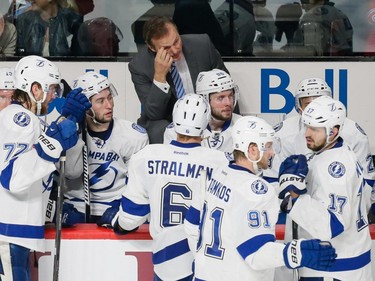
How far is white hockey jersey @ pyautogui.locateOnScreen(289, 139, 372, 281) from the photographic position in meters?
6.20

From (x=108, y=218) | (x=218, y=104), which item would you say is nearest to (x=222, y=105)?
(x=218, y=104)

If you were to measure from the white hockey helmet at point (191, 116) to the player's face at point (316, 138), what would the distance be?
48cm

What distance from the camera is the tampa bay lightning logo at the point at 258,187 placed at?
593 cm

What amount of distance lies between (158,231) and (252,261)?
2.39 ft

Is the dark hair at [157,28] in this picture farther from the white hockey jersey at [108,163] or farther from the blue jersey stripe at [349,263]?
the blue jersey stripe at [349,263]

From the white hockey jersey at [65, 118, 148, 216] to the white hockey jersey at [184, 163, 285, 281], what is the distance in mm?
1172

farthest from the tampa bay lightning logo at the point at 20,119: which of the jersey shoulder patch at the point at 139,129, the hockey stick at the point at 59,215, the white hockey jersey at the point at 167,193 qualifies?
the jersey shoulder patch at the point at 139,129

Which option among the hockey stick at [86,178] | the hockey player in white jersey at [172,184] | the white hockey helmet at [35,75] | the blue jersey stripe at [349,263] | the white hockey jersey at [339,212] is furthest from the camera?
the hockey stick at [86,178]

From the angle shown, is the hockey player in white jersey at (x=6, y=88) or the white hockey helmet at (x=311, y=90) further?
the white hockey helmet at (x=311, y=90)

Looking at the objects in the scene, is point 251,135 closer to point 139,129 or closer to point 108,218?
point 108,218

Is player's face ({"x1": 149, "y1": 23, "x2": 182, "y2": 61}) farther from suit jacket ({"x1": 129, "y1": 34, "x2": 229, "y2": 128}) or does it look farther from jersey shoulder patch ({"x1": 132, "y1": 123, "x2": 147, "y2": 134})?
jersey shoulder patch ({"x1": 132, "y1": 123, "x2": 147, "y2": 134})

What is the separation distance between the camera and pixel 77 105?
6.89 meters

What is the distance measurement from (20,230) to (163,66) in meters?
1.43

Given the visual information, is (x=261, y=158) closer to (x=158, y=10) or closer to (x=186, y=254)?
(x=186, y=254)
